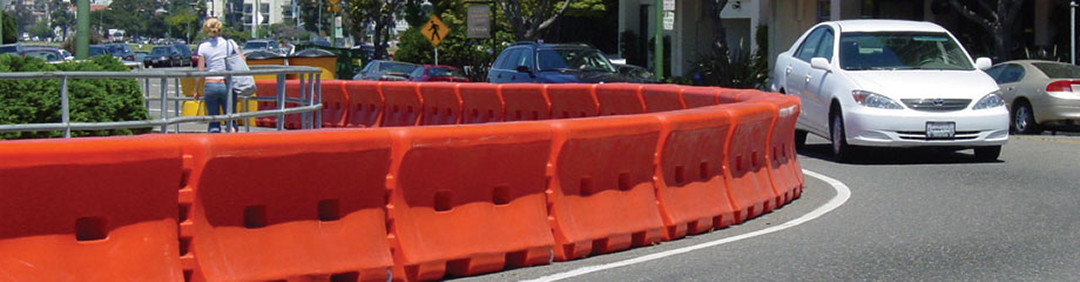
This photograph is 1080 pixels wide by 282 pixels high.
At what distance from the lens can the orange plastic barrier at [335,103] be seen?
25233mm

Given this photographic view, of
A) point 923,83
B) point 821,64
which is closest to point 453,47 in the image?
point 821,64

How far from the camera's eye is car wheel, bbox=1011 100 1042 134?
22328 mm

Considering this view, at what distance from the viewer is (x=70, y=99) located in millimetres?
17078

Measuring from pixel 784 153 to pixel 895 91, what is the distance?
3.59 meters

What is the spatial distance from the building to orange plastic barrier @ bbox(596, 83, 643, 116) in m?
13.9

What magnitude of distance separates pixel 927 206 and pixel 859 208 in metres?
0.54

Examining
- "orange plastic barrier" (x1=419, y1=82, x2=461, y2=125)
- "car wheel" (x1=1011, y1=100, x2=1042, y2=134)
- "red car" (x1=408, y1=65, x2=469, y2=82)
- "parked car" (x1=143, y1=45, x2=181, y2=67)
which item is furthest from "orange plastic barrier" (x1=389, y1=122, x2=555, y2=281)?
"parked car" (x1=143, y1=45, x2=181, y2=67)

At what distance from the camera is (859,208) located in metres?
11.6

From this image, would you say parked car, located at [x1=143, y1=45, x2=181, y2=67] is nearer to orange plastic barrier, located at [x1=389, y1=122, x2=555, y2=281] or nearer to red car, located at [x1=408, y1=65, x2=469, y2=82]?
red car, located at [x1=408, y1=65, x2=469, y2=82]

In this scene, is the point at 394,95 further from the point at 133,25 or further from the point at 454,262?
the point at 133,25

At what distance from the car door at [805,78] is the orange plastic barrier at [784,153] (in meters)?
3.79

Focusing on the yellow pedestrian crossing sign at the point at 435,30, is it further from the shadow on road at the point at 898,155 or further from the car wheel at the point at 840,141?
the car wheel at the point at 840,141

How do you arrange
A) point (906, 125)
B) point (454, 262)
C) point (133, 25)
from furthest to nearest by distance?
1. point (133, 25)
2. point (906, 125)
3. point (454, 262)

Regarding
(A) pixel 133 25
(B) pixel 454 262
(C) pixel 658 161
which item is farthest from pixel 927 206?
(A) pixel 133 25
